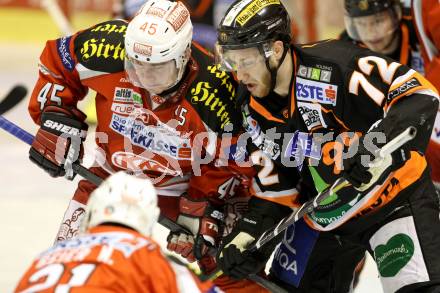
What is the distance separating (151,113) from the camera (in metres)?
3.38

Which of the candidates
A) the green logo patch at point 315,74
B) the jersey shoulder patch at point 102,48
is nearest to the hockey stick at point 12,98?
the jersey shoulder patch at point 102,48

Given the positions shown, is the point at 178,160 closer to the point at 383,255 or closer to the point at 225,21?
the point at 225,21

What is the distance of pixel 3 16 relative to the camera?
1047 centimetres

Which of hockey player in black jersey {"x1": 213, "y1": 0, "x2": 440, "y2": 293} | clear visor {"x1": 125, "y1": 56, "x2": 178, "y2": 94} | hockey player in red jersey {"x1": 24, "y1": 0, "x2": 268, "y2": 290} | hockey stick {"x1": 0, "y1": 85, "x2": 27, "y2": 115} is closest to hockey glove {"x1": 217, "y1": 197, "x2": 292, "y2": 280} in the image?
hockey player in black jersey {"x1": 213, "y1": 0, "x2": 440, "y2": 293}

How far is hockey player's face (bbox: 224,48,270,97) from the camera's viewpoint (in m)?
3.04

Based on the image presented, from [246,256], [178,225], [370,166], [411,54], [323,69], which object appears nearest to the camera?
[370,166]

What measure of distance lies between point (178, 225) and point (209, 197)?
154mm

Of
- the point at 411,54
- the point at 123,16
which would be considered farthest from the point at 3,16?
the point at 411,54

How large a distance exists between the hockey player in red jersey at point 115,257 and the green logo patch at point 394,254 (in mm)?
848

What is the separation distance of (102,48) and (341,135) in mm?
927

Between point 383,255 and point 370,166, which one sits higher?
point 370,166

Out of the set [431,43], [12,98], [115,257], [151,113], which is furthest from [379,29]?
[115,257]

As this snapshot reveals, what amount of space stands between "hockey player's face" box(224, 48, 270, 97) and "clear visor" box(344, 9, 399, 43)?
4.19 ft

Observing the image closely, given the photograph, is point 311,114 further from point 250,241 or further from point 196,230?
point 196,230
